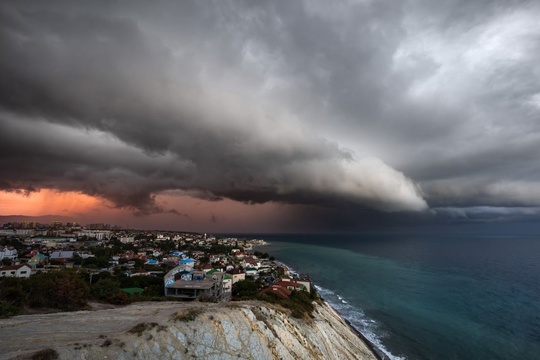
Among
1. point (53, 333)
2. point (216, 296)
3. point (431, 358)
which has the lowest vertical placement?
point (431, 358)

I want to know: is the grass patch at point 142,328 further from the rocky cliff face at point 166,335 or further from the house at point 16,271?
the house at point 16,271

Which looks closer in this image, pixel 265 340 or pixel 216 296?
pixel 265 340

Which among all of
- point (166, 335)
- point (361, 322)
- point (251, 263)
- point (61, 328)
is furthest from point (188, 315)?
point (251, 263)

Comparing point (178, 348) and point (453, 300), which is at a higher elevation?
point (178, 348)

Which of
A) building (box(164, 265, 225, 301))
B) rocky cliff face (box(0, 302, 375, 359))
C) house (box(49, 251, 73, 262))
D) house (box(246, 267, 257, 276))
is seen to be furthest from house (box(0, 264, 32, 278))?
house (box(246, 267, 257, 276))

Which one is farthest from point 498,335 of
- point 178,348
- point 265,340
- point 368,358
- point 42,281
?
point 42,281

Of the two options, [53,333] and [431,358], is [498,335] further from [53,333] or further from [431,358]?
[53,333]

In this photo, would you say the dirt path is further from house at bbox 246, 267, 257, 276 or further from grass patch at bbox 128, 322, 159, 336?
house at bbox 246, 267, 257, 276
